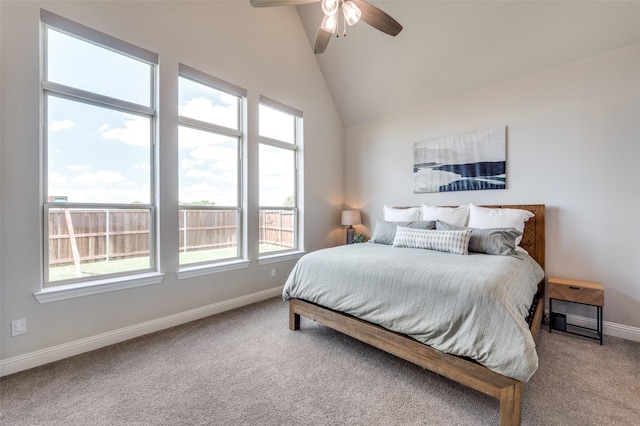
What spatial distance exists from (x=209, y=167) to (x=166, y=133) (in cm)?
57

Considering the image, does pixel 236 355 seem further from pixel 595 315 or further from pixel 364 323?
pixel 595 315

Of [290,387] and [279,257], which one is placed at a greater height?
[279,257]

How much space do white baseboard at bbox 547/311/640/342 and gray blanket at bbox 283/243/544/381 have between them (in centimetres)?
81

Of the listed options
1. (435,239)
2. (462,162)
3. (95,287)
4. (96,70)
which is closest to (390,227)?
(435,239)

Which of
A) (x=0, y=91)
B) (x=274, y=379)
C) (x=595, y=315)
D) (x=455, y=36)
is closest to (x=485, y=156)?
(x=455, y=36)

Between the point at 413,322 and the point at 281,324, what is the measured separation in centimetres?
148

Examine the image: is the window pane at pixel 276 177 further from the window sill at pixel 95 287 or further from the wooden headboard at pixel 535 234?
the wooden headboard at pixel 535 234

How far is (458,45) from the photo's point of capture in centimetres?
307

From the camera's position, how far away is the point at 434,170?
3.67 metres

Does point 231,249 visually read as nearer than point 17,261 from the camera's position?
No

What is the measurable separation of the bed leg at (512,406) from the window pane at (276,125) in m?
3.49

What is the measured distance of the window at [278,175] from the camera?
3.62 m

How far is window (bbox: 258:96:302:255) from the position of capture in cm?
362

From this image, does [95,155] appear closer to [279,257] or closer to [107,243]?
[107,243]
